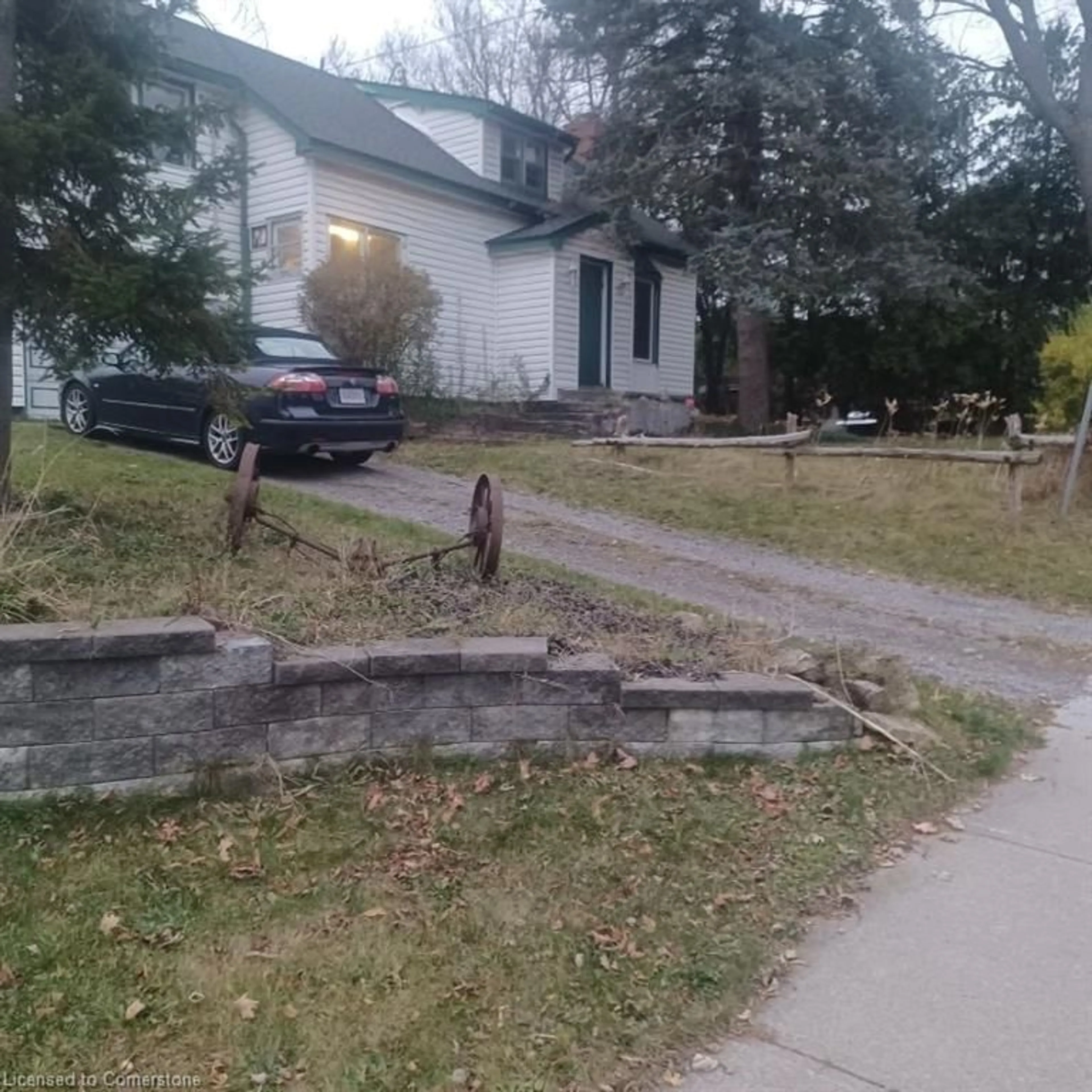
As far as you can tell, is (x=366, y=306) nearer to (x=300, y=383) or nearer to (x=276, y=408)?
(x=300, y=383)

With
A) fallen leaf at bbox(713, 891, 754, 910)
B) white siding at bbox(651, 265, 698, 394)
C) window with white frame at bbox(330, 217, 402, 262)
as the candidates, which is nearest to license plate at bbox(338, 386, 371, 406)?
window with white frame at bbox(330, 217, 402, 262)

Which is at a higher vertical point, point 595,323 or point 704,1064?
point 595,323

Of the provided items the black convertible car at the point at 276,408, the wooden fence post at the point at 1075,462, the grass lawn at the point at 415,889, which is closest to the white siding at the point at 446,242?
the black convertible car at the point at 276,408

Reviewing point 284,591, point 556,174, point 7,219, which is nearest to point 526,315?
point 556,174

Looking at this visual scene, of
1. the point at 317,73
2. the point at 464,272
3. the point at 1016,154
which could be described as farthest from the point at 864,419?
the point at 317,73

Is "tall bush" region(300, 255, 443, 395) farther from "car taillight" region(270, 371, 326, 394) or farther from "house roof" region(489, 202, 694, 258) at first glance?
"house roof" region(489, 202, 694, 258)

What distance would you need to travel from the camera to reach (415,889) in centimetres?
316

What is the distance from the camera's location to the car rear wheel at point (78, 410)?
11.1 m

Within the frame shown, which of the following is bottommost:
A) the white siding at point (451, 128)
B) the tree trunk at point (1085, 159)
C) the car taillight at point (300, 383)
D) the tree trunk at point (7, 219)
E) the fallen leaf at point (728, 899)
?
the fallen leaf at point (728, 899)

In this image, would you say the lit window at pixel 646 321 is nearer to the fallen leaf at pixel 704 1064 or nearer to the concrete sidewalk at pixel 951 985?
the concrete sidewalk at pixel 951 985

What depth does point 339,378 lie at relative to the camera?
10141mm

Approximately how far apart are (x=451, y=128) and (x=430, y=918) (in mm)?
19341

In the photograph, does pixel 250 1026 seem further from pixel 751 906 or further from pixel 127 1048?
pixel 751 906

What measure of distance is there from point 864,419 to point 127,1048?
78.1 ft
